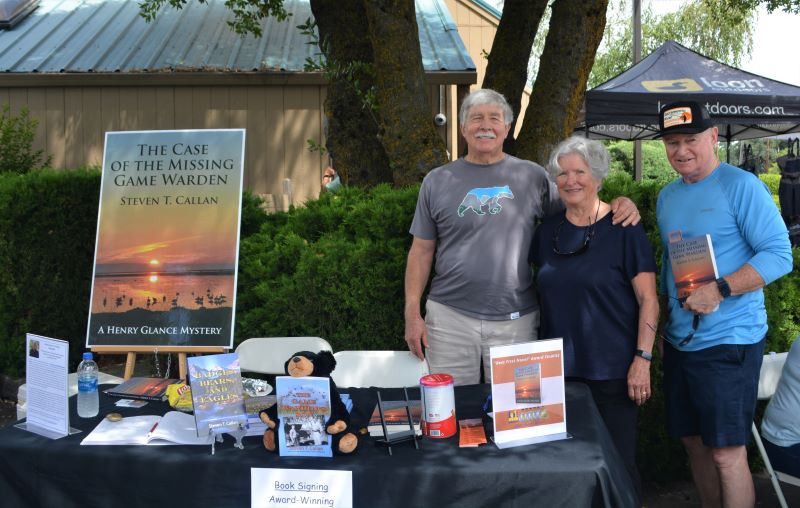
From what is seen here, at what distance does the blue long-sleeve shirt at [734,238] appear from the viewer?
2.67 meters

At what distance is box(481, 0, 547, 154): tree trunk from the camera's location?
537 cm

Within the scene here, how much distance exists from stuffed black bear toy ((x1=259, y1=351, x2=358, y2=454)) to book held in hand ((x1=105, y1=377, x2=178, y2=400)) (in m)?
0.77

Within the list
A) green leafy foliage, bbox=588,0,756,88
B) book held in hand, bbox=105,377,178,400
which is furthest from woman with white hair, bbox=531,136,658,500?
green leafy foliage, bbox=588,0,756,88

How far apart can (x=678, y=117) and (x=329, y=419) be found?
1.70 m

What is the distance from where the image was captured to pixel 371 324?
399cm

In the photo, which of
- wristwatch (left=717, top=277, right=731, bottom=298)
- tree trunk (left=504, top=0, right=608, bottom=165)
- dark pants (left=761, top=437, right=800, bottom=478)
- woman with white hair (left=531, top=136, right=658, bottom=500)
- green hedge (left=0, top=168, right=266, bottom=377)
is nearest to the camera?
wristwatch (left=717, top=277, right=731, bottom=298)

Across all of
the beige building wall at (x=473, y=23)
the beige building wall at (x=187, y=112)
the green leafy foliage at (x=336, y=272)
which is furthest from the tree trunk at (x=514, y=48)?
the beige building wall at (x=473, y=23)

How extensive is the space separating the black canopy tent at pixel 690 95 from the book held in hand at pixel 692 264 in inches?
192

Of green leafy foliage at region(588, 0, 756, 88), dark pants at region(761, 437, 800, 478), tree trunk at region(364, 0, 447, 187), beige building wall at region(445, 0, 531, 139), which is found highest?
green leafy foliage at region(588, 0, 756, 88)

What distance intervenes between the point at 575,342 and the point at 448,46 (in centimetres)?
768

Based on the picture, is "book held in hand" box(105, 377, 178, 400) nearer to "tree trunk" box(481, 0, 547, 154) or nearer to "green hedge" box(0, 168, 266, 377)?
"green hedge" box(0, 168, 266, 377)

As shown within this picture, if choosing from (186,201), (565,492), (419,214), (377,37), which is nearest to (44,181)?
(186,201)

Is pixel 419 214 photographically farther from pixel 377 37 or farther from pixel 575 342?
pixel 377 37

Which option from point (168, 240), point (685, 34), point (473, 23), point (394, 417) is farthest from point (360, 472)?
point (685, 34)
